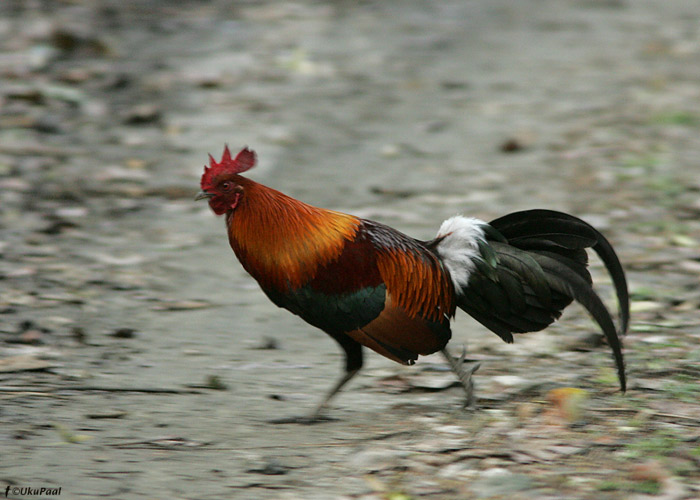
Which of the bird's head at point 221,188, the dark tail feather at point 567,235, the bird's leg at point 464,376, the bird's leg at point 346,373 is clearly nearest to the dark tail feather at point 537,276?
the dark tail feather at point 567,235

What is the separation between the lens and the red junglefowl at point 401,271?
360 cm

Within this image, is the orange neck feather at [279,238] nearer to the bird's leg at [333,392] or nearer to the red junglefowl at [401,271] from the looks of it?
the red junglefowl at [401,271]

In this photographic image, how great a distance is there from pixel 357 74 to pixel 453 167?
258 centimetres

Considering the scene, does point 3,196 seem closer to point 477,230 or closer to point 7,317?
point 7,317

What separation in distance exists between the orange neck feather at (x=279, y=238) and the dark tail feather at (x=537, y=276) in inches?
23.7

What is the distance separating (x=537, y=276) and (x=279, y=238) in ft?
3.39

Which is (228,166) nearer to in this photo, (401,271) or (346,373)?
(401,271)

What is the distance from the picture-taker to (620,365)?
11.8 feet

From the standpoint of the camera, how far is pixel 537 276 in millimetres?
3705

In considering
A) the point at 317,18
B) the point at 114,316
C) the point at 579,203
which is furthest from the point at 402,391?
the point at 317,18

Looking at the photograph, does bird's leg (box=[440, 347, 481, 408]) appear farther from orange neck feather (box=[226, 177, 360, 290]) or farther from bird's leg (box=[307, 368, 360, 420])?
orange neck feather (box=[226, 177, 360, 290])

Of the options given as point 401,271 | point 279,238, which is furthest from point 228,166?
point 401,271

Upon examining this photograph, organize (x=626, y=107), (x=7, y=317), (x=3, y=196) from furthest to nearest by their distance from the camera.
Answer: (x=626, y=107) < (x=3, y=196) < (x=7, y=317)

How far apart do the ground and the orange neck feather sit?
0.64m
